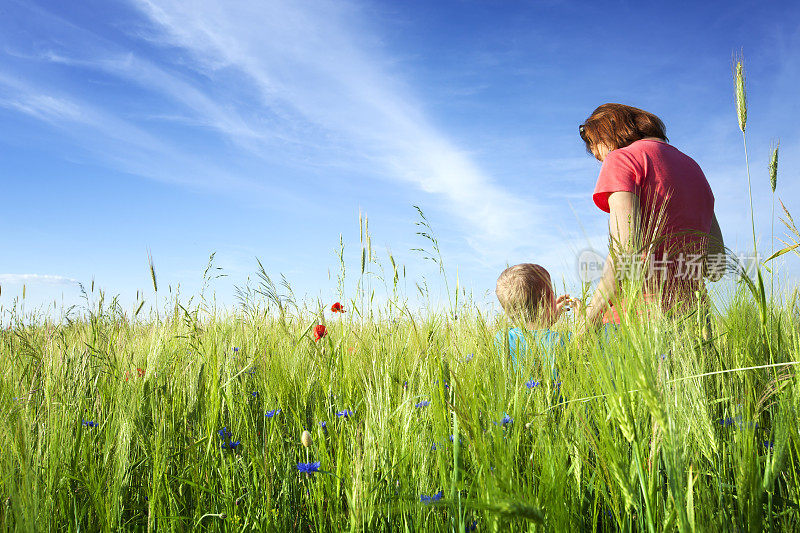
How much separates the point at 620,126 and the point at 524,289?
1164 mm

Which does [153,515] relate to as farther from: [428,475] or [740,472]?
[740,472]

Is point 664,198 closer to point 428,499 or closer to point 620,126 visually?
point 620,126

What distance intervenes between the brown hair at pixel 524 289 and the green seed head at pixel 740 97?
1.22m

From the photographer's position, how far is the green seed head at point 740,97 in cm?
211

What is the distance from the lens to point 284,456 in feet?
4.74

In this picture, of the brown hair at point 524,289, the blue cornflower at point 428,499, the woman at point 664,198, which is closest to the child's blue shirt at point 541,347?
the woman at point 664,198

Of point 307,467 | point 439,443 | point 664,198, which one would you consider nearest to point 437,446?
point 439,443

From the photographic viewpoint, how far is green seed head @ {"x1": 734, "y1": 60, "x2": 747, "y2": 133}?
2.11 m

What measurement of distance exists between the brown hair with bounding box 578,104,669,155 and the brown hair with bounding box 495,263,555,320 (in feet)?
2.99

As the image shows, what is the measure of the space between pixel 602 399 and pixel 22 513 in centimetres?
125

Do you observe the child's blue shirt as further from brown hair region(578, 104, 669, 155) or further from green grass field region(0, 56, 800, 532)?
brown hair region(578, 104, 669, 155)

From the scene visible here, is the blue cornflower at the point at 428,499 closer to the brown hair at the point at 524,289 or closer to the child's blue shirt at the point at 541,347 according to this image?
the child's blue shirt at the point at 541,347

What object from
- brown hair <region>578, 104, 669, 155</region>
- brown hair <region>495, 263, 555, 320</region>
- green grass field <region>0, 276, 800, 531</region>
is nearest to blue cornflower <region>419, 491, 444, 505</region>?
green grass field <region>0, 276, 800, 531</region>

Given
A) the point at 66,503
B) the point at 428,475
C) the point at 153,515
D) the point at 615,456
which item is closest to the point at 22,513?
the point at 153,515
